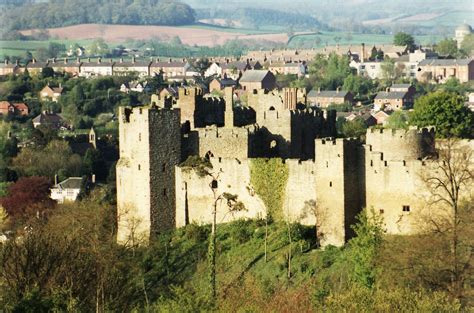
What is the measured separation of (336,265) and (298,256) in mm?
1360

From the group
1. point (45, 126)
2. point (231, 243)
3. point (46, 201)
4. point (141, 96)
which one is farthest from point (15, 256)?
point (141, 96)

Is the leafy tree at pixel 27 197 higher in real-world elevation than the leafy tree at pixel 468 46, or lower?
lower

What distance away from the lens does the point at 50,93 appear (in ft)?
331

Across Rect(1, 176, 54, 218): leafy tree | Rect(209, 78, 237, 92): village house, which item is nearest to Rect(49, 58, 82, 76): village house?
Rect(209, 78, 237, 92): village house

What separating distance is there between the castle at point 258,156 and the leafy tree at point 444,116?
5.52 m

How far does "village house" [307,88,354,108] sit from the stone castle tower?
2550 inches

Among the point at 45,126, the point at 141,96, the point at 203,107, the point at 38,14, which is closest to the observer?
the point at 203,107

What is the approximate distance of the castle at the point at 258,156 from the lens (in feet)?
111

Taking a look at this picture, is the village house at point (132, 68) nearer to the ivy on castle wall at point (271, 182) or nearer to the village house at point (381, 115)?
the village house at point (381, 115)

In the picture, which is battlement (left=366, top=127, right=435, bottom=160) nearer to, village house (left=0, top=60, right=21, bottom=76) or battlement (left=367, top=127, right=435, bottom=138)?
battlement (left=367, top=127, right=435, bottom=138)

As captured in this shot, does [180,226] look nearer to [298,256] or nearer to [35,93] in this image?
[298,256]

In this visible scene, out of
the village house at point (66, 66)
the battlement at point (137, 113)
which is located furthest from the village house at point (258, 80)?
the battlement at point (137, 113)

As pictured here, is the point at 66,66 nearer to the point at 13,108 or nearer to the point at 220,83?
the point at 220,83

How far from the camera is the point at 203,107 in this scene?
131ft
